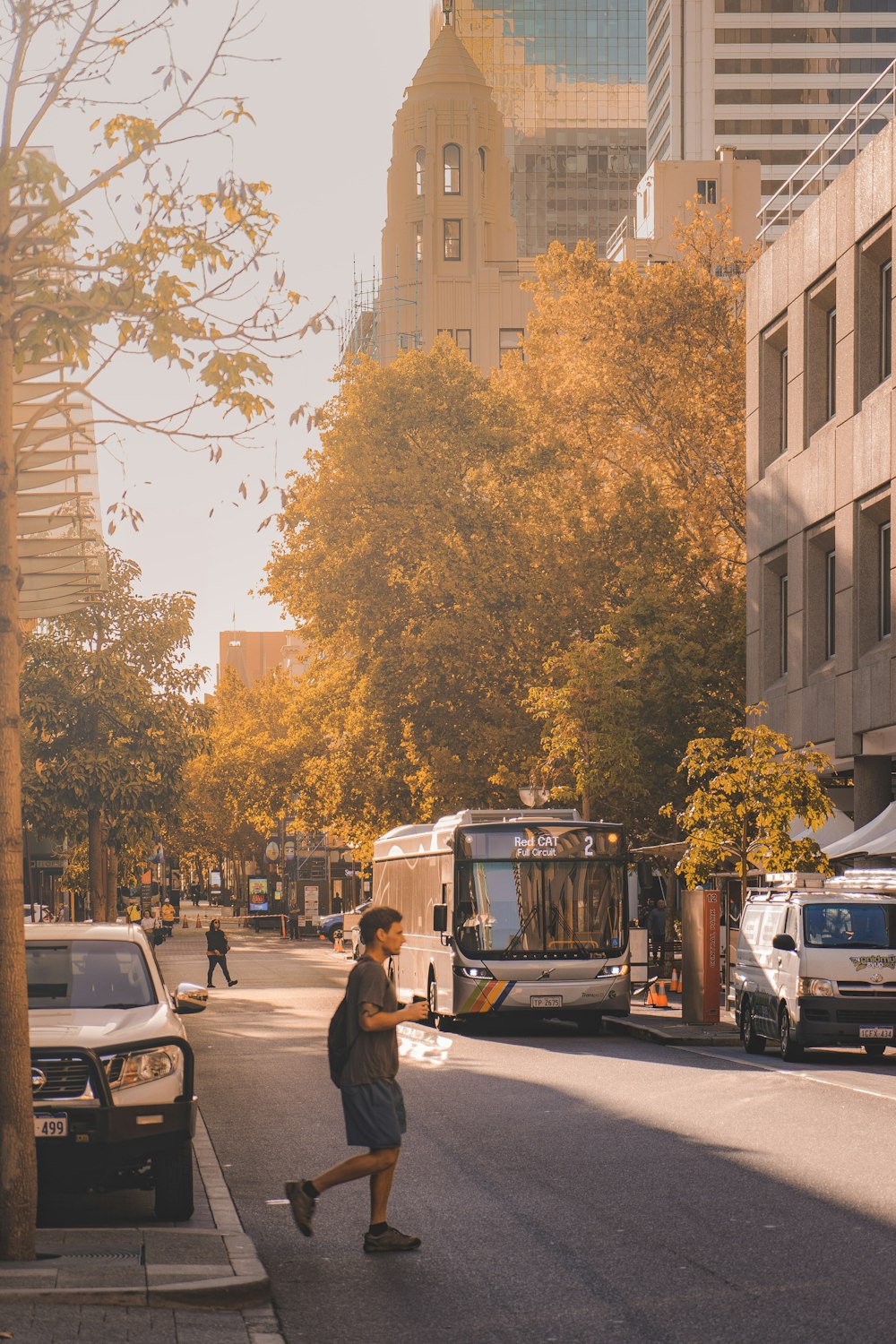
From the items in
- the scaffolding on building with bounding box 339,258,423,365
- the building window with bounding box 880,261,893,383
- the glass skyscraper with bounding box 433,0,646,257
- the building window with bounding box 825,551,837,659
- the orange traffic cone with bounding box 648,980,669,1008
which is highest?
the glass skyscraper with bounding box 433,0,646,257

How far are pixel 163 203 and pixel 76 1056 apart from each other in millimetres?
4767

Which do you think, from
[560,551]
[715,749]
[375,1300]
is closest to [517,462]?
[560,551]

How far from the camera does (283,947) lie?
7775 centimetres

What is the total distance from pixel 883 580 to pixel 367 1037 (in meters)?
25.0

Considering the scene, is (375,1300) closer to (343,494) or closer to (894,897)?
(894,897)

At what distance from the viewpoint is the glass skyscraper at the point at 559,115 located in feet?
516

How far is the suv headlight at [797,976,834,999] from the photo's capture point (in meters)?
22.5

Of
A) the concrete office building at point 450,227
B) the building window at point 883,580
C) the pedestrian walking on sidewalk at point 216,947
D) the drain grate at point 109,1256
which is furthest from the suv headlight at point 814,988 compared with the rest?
the concrete office building at point 450,227

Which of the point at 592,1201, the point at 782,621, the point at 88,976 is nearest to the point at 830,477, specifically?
the point at 782,621

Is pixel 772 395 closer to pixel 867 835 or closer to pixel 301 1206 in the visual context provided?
pixel 867 835

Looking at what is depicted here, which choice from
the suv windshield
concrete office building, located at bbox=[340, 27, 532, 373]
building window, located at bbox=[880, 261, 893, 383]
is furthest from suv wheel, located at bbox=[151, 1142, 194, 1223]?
concrete office building, located at bbox=[340, 27, 532, 373]

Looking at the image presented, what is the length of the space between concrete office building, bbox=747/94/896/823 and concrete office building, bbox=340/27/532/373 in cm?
6502

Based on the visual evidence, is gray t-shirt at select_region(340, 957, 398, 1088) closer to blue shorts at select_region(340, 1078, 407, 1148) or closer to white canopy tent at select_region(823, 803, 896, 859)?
blue shorts at select_region(340, 1078, 407, 1148)

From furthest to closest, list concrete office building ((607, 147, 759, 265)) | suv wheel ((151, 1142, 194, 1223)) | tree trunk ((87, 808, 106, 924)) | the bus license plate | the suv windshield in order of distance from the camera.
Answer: concrete office building ((607, 147, 759, 265))
tree trunk ((87, 808, 106, 924))
the suv windshield
suv wheel ((151, 1142, 194, 1223))
the bus license plate
